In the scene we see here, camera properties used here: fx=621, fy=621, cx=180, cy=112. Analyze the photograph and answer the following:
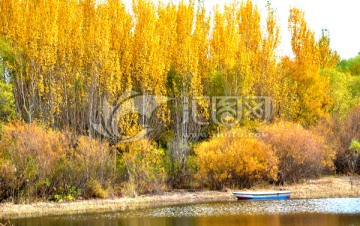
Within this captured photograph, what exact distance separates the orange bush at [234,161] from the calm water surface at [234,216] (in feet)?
15.0

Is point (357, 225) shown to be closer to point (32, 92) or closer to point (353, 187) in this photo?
point (353, 187)

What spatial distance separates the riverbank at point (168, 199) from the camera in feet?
86.6

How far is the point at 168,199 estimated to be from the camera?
3002 cm

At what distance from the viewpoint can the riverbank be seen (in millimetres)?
26406

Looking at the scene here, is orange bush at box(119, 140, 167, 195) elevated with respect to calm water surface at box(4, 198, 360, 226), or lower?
elevated

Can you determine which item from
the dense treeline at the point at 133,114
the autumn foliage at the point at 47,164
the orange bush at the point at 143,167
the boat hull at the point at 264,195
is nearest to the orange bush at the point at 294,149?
the dense treeline at the point at 133,114

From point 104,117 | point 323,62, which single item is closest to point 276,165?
point 104,117

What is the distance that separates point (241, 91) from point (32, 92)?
12.2m

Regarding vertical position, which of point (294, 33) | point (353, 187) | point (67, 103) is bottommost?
point (353, 187)

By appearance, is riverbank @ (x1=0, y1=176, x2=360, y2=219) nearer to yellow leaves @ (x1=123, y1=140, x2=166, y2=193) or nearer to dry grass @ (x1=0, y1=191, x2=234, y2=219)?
dry grass @ (x1=0, y1=191, x2=234, y2=219)

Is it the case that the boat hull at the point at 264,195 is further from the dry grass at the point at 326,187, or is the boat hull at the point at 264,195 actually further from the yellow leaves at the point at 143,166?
the yellow leaves at the point at 143,166

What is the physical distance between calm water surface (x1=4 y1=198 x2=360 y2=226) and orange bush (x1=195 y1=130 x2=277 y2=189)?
4562mm

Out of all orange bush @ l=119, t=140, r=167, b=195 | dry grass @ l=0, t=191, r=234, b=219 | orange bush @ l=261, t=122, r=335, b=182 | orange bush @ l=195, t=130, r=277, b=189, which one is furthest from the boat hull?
orange bush @ l=119, t=140, r=167, b=195

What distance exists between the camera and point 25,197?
28109 millimetres
